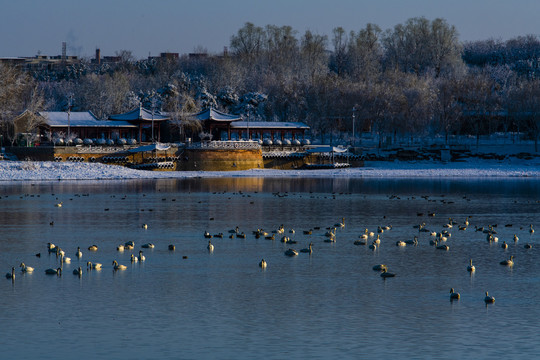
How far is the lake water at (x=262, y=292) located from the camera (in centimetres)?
1748

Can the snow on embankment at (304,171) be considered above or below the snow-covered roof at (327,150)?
below

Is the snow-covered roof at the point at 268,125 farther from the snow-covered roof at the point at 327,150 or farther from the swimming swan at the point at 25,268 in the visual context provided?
the swimming swan at the point at 25,268

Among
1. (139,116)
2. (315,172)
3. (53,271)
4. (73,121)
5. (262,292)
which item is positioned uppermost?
(139,116)

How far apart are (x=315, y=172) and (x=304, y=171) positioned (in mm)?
2382

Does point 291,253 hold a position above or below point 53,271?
above

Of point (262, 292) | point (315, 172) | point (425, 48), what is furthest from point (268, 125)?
point (262, 292)

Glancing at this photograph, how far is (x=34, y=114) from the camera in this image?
11012 centimetres

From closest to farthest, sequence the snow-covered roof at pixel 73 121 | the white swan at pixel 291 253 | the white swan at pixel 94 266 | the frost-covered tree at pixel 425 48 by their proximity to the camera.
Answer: the white swan at pixel 94 266 → the white swan at pixel 291 253 → the snow-covered roof at pixel 73 121 → the frost-covered tree at pixel 425 48

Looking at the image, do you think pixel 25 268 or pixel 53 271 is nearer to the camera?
pixel 53 271

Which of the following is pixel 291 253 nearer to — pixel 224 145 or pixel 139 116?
pixel 224 145

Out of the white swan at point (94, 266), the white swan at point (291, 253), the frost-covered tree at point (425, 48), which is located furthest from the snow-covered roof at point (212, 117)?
the white swan at point (94, 266)

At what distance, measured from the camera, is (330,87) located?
132000 mm

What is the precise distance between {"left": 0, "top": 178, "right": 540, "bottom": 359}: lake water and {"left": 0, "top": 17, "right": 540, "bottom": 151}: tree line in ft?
252

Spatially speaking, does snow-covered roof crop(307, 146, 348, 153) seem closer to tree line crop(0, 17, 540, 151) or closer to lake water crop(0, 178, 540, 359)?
tree line crop(0, 17, 540, 151)
